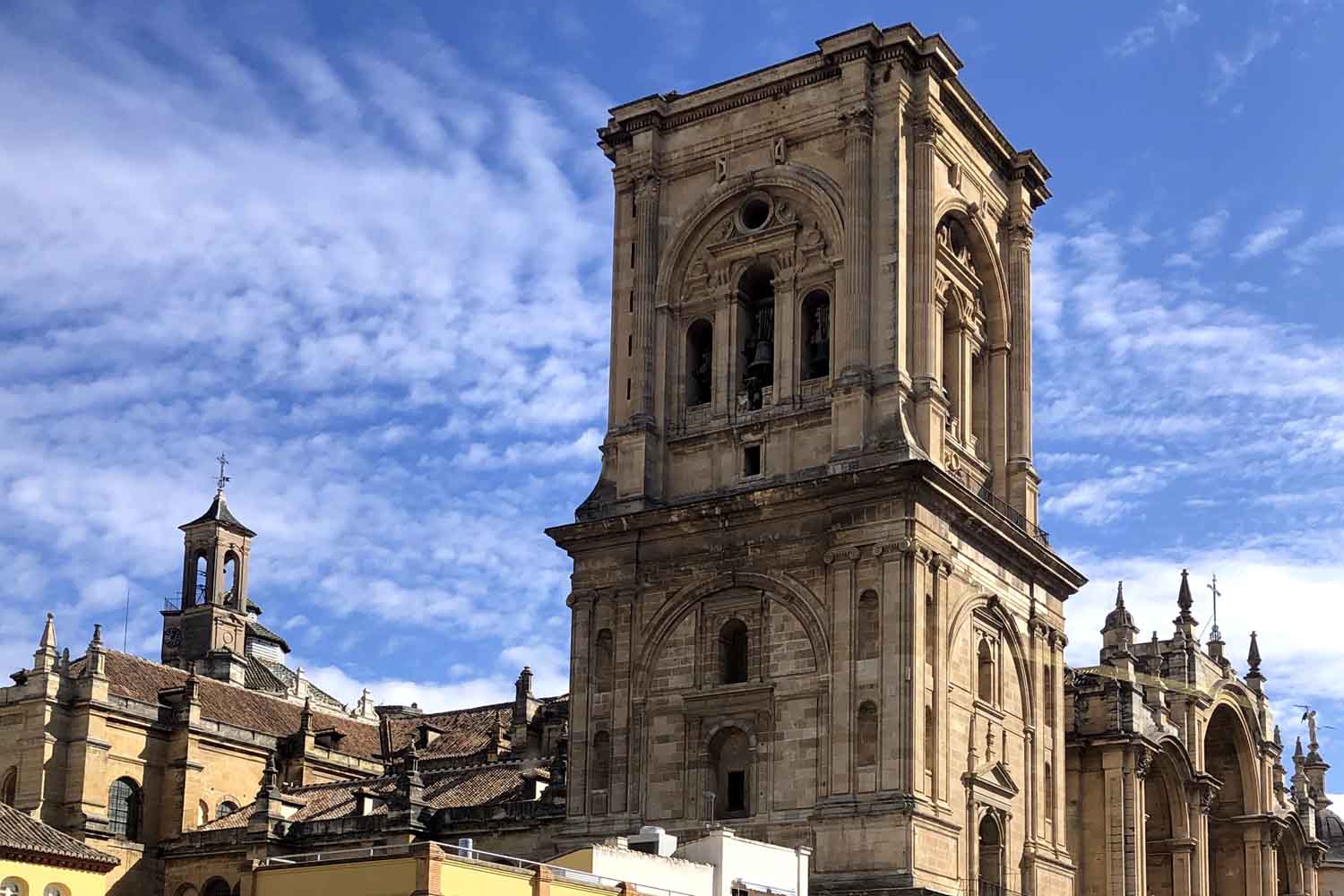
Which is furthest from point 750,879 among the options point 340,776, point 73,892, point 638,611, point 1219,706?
point 340,776

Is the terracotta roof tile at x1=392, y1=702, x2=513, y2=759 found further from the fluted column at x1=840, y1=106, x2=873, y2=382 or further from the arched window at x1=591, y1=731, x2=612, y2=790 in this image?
the fluted column at x1=840, y1=106, x2=873, y2=382

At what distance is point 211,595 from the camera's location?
3602 inches

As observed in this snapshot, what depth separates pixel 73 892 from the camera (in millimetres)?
47906

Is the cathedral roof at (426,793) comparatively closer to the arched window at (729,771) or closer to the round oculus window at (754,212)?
the arched window at (729,771)

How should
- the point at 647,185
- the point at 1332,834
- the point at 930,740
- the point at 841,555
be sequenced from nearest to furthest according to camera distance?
the point at 930,740, the point at 841,555, the point at 647,185, the point at 1332,834

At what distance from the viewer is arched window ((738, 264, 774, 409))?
48.7m

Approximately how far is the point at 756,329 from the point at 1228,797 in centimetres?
2471

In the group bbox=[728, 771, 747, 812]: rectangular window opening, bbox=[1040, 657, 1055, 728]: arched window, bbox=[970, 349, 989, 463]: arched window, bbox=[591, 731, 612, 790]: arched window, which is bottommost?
bbox=[728, 771, 747, 812]: rectangular window opening

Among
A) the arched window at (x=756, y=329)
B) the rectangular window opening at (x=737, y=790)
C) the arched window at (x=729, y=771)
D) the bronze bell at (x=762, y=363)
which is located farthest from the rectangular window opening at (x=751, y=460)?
the rectangular window opening at (x=737, y=790)

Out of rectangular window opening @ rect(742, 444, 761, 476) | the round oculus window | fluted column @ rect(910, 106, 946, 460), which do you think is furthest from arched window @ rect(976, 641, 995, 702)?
the round oculus window

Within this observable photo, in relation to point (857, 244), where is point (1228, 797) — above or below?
below

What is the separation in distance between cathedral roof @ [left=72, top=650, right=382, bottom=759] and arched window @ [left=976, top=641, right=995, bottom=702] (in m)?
29.5

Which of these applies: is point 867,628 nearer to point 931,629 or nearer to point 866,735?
point 931,629

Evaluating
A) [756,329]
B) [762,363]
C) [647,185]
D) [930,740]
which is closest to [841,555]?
[930,740]
